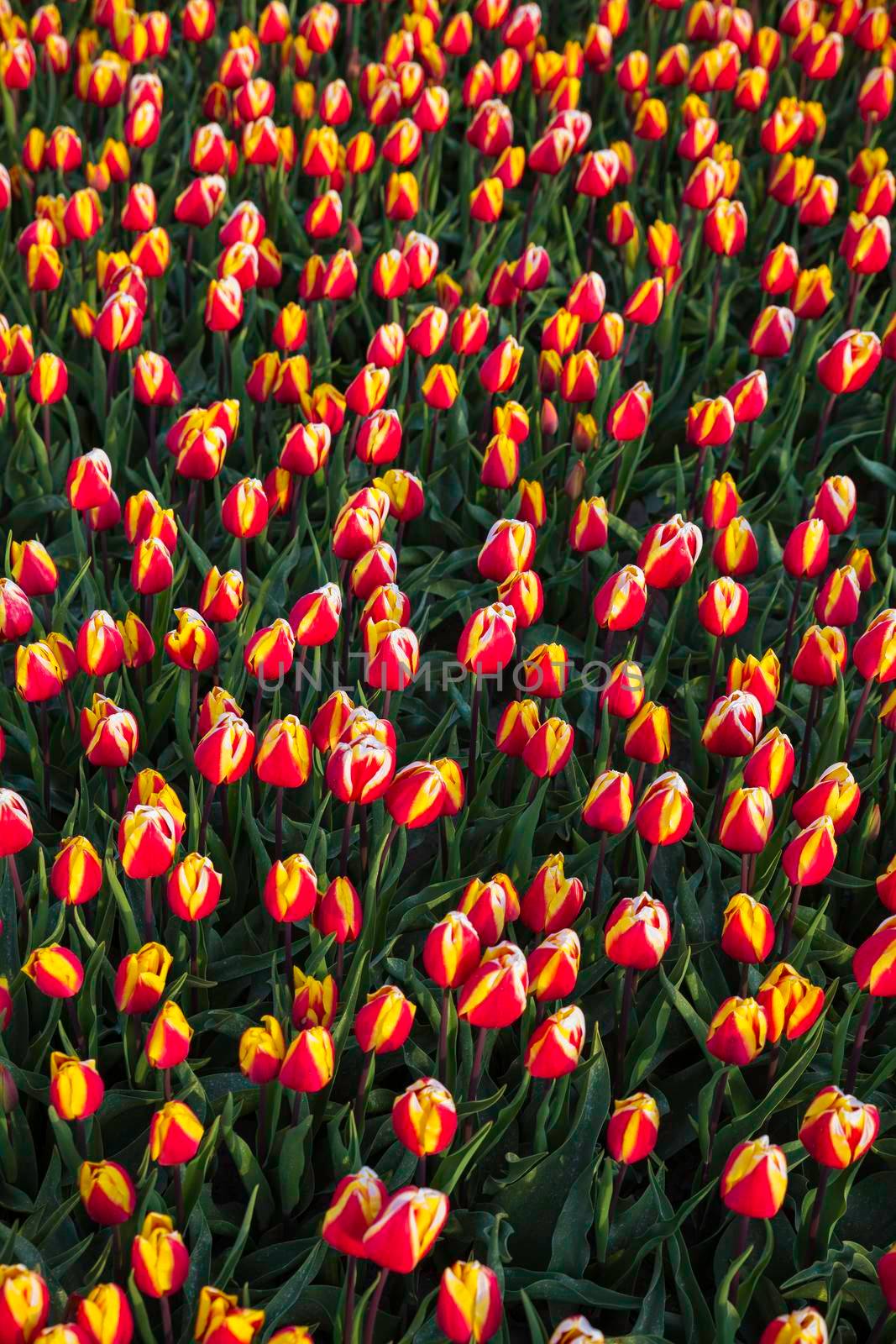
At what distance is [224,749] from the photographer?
5.97 feet

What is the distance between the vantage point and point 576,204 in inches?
153

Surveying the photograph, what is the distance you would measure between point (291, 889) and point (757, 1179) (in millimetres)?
604

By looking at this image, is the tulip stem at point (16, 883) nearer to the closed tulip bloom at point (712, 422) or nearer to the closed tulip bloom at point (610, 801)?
the closed tulip bloom at point (610, 801)

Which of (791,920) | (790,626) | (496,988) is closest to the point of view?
(496,988)

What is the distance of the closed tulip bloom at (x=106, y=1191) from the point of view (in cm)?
146

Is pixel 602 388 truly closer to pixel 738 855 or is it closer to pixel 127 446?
pixel 127 446

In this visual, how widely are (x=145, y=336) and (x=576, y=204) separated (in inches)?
50.4

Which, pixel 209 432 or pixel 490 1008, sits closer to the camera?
pixel 490 1008

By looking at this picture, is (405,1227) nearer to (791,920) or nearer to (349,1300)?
(349,1300)

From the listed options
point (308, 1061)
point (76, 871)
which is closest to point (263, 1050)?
point (308, 1061)

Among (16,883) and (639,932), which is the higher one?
(639,932)

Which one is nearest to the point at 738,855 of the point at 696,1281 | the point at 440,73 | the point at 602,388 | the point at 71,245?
the point at 696,1281

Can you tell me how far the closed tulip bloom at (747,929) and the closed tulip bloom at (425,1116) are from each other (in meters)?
0.46

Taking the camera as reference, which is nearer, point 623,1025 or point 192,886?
point 192,886
